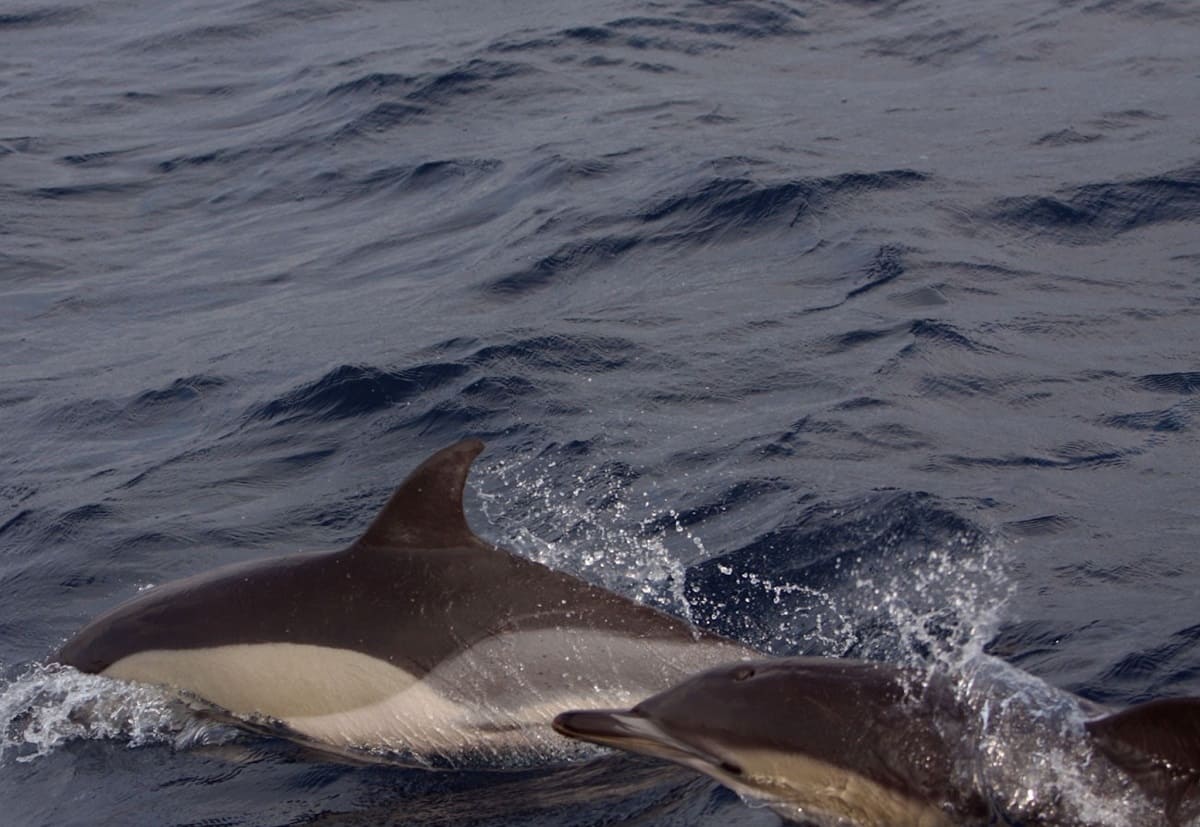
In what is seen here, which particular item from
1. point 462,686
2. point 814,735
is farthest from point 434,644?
point 814,735

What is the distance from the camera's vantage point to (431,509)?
235 inches

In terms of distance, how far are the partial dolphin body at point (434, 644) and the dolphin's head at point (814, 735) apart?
775 millimetres

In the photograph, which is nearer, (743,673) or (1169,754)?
(1169,754)

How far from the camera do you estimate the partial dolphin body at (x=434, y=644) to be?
232 inches

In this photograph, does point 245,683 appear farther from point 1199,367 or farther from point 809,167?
point 809,167

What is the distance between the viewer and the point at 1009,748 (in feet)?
15.2

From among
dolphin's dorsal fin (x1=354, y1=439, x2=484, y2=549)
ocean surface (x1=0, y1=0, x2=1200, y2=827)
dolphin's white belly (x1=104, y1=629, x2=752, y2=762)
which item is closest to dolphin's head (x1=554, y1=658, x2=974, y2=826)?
ocean surface (x1=0, y1=0, x2=1200, y2=827)

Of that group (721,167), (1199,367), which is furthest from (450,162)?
(1199,367)

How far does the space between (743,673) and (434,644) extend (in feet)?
4.80

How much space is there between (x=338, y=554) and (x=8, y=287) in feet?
26.5

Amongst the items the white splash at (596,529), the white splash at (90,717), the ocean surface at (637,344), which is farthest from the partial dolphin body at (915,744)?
the white splash at (90,717)

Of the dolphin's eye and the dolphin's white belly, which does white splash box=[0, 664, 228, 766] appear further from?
the dolphin's eye

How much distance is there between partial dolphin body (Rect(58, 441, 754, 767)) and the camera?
588 cm

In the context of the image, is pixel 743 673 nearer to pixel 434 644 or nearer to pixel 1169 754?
pixel 1169 754
